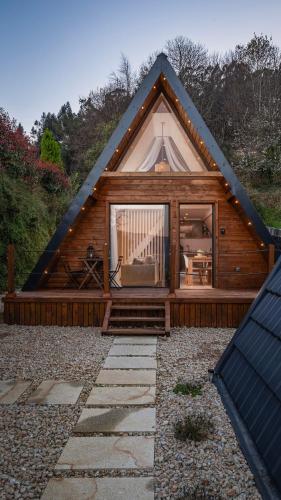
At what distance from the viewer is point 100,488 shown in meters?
2.39

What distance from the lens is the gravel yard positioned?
8.06 ft

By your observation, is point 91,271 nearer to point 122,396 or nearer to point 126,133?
point 126,133

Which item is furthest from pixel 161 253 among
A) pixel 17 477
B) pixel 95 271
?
pixel 17 477

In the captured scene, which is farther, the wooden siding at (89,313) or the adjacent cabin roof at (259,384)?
the wooden siding at (89,313)

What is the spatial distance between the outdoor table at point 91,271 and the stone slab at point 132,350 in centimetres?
252

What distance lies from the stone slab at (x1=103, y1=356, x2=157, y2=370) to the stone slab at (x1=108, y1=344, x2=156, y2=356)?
0.46 ft

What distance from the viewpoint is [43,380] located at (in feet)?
14.5

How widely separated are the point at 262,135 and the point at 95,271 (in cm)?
1603

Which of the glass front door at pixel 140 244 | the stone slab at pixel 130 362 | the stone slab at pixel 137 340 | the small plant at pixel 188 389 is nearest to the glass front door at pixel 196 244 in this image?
the glass front door at pixel 140 244

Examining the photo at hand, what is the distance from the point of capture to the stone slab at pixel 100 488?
2309mm

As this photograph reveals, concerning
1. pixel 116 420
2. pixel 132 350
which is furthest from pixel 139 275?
pixel 116 420

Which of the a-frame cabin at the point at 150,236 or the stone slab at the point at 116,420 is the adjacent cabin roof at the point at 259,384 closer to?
the stone slab at the point at 116,420

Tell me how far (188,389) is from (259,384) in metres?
1.33

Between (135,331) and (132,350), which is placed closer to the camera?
(132,350)
